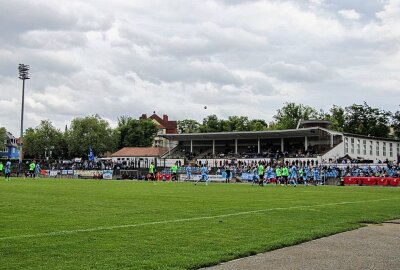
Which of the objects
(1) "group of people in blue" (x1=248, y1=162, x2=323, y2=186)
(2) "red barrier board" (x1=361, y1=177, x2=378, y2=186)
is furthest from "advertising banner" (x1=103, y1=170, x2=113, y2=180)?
(2) "red barrier board" (x1=361, y1=177, x2=378, y2=186)

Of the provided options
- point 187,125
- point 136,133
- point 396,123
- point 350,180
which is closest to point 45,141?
point 136,133

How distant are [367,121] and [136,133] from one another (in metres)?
56.0

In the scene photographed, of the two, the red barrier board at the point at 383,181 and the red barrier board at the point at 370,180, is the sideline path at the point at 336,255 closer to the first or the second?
the red barrier board at the point at 383,181

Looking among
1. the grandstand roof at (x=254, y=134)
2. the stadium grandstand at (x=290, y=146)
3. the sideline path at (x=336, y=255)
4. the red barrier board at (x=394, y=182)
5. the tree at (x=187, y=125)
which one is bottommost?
the sideline path at (x=336, y=255)

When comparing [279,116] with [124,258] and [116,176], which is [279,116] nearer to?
[116,176]

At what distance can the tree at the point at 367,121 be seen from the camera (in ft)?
343

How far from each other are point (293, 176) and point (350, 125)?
65.2 metres

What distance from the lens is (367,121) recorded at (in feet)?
348

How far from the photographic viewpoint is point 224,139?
90.8m

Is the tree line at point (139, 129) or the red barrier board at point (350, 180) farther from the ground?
the tree line at point (139, 129)

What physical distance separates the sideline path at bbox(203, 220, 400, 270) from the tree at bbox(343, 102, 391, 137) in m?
97.5

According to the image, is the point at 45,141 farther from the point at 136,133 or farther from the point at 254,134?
the point at 254,134

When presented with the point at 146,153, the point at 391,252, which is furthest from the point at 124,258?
the point at 146,153

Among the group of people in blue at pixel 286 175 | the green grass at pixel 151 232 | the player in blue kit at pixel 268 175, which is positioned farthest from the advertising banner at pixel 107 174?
the green grass at pixel 151 232
